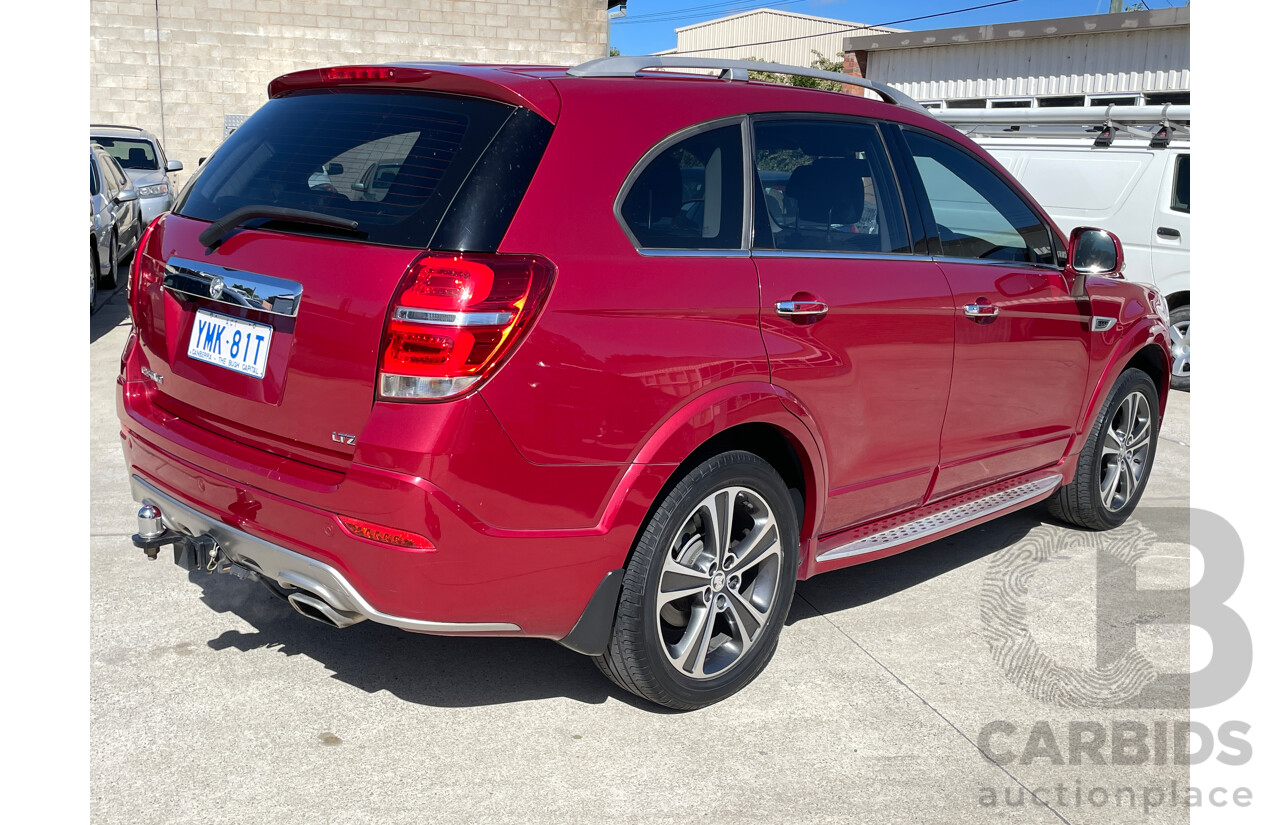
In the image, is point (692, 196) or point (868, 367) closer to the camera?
point (692, 196)

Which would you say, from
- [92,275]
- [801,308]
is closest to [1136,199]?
[801,308]

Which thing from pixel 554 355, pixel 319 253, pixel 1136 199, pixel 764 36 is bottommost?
pixel 554 355

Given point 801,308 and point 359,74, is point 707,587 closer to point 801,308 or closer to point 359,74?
point 801,308

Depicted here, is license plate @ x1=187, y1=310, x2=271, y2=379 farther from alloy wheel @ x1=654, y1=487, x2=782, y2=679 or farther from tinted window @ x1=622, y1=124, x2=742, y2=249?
alloy wheel @ x1=654, y1=487, x2=782, y2=679

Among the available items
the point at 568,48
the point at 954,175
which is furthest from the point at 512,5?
the point at 954,175

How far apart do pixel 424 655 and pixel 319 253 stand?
150 cm

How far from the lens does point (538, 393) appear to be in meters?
2.74

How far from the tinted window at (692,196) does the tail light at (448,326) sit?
504mm

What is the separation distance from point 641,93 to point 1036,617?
100 inches

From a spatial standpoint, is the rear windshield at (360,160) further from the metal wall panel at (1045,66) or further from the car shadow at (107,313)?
the metal wall panel at (1045,66)

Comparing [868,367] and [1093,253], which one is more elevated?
[1093,253]

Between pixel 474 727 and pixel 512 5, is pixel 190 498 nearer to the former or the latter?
pixel 474 727

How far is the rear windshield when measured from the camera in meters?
2.81

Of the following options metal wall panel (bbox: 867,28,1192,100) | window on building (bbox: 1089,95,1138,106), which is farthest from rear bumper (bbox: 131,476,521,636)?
metal wall panel (bbox: 867,28,1192,100)
